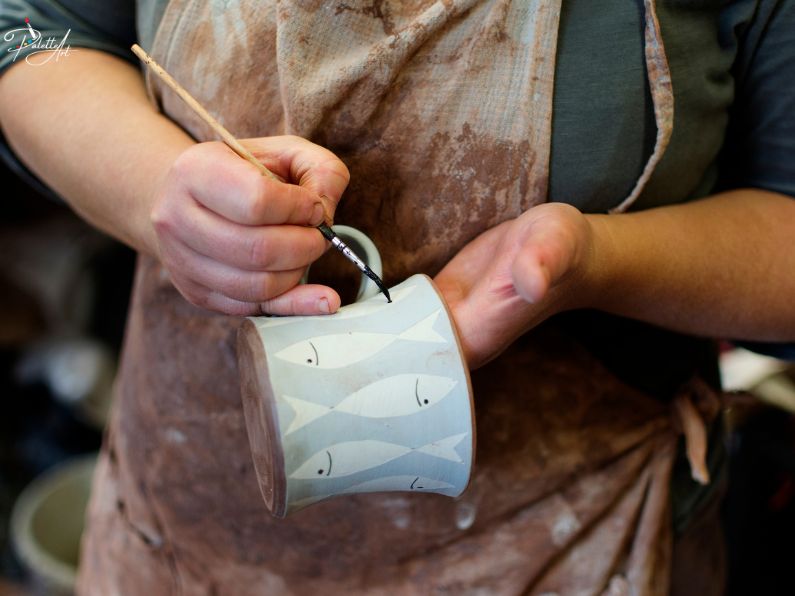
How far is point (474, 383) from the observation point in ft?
2.38

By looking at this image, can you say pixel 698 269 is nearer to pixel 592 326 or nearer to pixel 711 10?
pixel 592 326

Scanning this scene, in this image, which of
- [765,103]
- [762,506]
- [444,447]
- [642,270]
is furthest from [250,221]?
[762,506]

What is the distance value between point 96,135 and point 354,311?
317mm

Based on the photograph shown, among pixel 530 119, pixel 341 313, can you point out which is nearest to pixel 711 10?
pixel 530 119

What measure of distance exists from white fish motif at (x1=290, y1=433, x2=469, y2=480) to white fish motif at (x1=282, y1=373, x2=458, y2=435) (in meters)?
0.03

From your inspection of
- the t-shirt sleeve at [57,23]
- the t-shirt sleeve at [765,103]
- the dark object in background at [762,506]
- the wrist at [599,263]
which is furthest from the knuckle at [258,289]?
the dark object in background at [762,506]

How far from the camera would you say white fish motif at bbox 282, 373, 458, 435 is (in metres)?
0.54

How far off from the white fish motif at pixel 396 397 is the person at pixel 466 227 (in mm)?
62

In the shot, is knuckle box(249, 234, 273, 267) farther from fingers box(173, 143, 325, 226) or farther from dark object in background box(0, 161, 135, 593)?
dark object in background box(0, 161, 135, 593)

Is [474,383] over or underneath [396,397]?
underneath

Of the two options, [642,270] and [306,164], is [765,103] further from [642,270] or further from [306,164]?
[306,164]

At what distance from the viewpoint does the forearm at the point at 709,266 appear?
647 mm

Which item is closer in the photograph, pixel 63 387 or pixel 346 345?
pixel 346 345

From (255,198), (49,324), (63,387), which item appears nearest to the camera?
(255,198)
